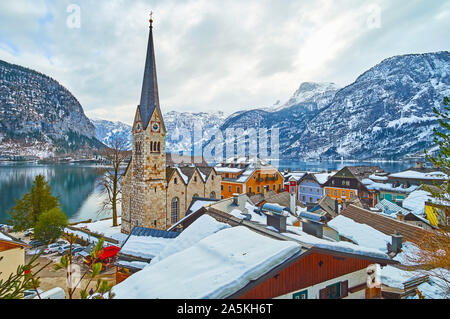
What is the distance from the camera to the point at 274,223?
403 inches

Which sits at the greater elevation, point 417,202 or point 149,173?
point 149,173

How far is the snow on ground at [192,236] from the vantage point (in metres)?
7.77

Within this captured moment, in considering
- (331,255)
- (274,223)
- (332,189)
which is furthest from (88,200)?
(331,255)

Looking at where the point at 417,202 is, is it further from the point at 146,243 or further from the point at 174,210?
the point at 146,243

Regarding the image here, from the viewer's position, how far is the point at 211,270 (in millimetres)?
4711

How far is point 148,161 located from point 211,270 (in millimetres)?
20832

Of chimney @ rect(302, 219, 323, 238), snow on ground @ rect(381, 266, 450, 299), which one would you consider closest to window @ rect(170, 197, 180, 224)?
chimney @ rect(302, 219, 323, 238)

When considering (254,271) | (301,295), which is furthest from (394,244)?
(254,271)

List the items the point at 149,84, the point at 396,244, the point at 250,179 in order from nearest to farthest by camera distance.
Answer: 1. the point at 396,244
2. the point at 149,84
3. the point at 250,179

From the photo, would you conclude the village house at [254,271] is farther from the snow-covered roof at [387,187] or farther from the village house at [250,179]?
the snow-covered roof at [387,187]

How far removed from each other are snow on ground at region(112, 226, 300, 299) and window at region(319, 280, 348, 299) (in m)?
1.99

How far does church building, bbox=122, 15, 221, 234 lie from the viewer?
2403 cm
